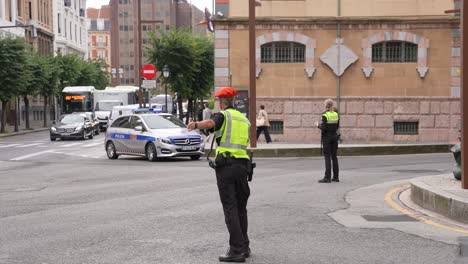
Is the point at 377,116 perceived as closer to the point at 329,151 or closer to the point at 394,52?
the point at 394,52

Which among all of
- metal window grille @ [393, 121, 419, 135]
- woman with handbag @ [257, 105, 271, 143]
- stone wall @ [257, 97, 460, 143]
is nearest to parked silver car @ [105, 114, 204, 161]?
woman with handbag @ [257, 105, 271, 143]

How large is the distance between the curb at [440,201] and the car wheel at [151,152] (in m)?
11.7

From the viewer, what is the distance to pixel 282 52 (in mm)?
29047

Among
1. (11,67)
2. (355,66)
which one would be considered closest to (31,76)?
(11,67)

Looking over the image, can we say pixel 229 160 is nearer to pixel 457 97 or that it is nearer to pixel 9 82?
pixel 457 97

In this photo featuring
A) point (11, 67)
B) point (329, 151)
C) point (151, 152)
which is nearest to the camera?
point (329, 151)

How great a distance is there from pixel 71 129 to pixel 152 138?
1852cm

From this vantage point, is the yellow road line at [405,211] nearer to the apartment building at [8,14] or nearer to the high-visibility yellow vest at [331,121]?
the high-visibility yellow vest at [331,121]

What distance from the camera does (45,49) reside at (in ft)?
264

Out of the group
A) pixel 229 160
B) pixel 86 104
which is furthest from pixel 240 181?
pixel 86 104

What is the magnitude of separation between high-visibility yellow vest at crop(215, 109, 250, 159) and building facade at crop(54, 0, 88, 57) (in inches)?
2988

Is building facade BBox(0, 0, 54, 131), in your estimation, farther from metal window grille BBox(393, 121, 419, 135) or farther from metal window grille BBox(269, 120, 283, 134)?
metal window grille BBox(393, 121, 419, 135)

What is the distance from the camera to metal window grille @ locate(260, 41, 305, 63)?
94.8 ft

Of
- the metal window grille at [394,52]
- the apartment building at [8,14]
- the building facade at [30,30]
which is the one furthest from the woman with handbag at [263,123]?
the apartment building at [8,14]
